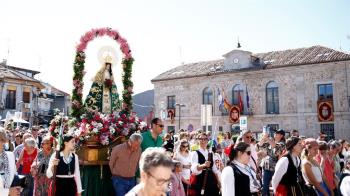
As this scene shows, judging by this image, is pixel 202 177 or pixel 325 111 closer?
pixel 202 177

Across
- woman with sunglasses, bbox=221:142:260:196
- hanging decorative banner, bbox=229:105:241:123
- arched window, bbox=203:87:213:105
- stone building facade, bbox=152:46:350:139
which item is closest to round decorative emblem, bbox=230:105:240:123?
hanging decorative banner, bbox=229:105:241:123

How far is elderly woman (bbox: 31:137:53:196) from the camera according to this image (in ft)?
23.3

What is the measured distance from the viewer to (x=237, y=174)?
14.1 ft

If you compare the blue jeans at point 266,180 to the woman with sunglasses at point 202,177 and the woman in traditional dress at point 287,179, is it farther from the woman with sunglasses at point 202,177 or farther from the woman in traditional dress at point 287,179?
the woman in traditional dress at point 287,179

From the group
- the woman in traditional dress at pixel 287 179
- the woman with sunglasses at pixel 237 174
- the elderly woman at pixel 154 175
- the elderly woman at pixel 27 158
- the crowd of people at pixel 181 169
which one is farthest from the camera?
the elderly woman at pixel 27 158

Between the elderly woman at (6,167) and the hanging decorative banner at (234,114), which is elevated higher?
the hanging decorative banner at (234,114)

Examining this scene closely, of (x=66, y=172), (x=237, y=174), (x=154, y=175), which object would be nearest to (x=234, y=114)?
(x=66, y=172)

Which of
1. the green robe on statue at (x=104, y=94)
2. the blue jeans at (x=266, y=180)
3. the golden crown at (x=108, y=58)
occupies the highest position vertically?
the golden crown at (x=108, y=58)

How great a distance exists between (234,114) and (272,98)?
Answer: 3.67 m

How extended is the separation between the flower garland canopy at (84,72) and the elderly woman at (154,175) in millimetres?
6146

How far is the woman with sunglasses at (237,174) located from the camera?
4215mm

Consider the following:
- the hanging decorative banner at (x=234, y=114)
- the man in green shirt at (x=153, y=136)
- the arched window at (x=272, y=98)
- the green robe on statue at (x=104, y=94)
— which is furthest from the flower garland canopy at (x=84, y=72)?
the hanging decorative banner at (x=234, y=114)

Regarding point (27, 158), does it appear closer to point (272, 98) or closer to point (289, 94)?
point (289, 94)

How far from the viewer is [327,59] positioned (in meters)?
27.3
